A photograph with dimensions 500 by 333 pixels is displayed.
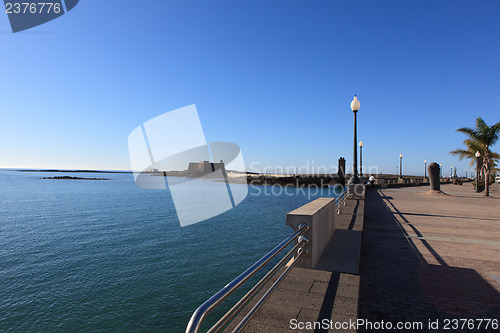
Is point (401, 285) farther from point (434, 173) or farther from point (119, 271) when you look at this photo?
point (434, 173)

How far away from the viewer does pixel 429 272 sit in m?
6.12

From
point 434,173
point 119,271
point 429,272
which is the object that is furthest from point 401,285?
point 434,173

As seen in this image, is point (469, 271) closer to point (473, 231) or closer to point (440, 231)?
point (440, 231)

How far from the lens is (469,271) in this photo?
6203 mm

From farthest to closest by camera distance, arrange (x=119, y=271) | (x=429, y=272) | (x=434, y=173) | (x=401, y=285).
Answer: (x=434, y=173) < (x=119, y=271) < (x=429, y=272) < (x=401, y=285)

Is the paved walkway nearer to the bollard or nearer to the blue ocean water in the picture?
the blue ocean water

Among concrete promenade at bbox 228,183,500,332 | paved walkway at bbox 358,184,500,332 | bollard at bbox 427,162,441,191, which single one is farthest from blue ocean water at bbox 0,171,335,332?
bollard at bbox 427,162,441,191

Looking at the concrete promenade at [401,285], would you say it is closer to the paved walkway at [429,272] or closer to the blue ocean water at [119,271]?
the paved walkway at [429,272]

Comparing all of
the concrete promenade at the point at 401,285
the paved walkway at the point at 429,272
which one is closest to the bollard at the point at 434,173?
the paved walkway at the point at 429,272

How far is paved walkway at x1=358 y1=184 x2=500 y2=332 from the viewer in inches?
173

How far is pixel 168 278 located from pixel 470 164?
49.3 meters

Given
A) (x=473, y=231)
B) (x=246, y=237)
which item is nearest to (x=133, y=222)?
(x=246, y=237)

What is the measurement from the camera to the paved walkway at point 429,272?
4402mm

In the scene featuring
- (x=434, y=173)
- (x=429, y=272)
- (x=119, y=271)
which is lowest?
(x=119, y=271)
